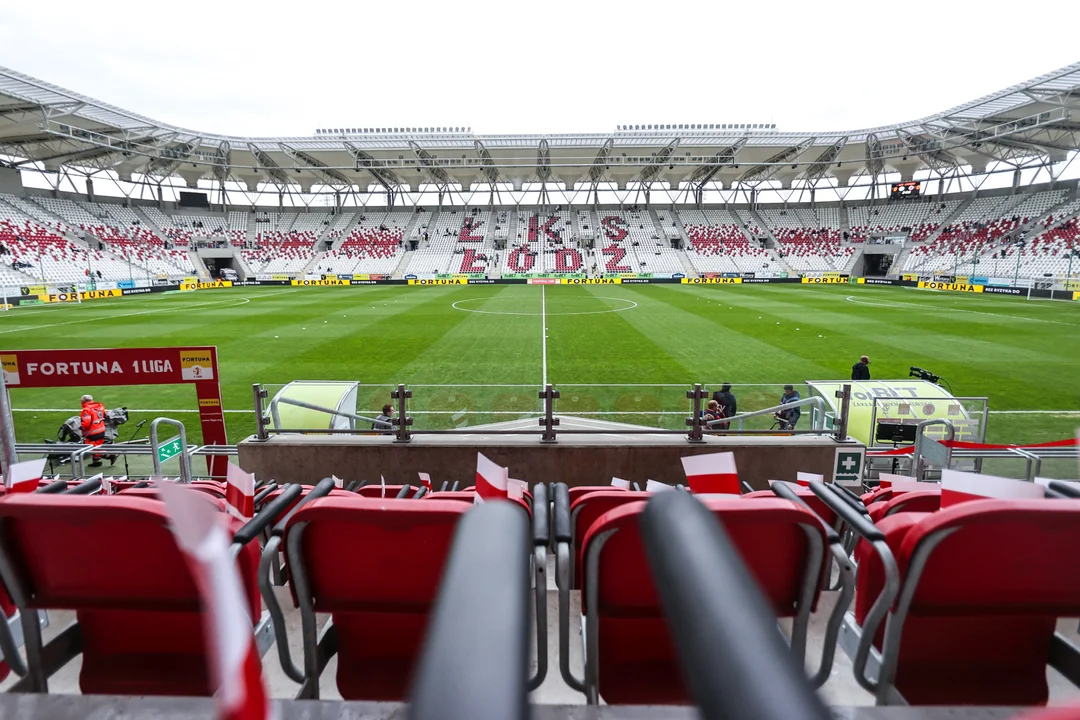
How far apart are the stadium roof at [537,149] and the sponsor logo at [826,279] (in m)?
13.9

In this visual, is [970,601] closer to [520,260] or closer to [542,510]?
[542,510]

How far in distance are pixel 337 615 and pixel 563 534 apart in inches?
39.1

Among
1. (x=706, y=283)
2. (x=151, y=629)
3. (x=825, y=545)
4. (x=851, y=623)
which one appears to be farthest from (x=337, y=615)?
(x=706, y=283)

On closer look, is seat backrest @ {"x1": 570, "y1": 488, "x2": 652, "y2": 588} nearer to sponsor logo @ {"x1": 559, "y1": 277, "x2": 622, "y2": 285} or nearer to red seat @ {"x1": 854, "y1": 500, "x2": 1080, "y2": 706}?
red seat @ {"x1": 854, "y1": 500, "x2": 1080, "y2": 706}

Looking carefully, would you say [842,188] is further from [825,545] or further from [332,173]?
[825,545]

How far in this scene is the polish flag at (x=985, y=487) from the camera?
2121 millimetres

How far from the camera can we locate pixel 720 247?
218 ft

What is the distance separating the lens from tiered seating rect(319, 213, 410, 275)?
64.1 meters

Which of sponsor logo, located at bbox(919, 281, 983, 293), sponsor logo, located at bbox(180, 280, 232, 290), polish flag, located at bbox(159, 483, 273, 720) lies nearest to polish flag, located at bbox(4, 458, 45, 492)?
polish flag, located at bbox(159, 483, 273, 720)

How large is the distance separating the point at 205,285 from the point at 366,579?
63.4m

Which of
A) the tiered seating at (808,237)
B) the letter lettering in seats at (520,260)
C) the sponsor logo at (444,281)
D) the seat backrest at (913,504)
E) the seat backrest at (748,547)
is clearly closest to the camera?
the seat backrest at (748,547)

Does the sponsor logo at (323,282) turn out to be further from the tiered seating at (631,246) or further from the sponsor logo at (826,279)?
the sponsor logo at (826,279)

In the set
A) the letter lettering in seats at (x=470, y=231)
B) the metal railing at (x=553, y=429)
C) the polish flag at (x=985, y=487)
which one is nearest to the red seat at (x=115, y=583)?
the polish flag at (x=985, y=487)

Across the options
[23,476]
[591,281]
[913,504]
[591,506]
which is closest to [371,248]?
[591,281]
